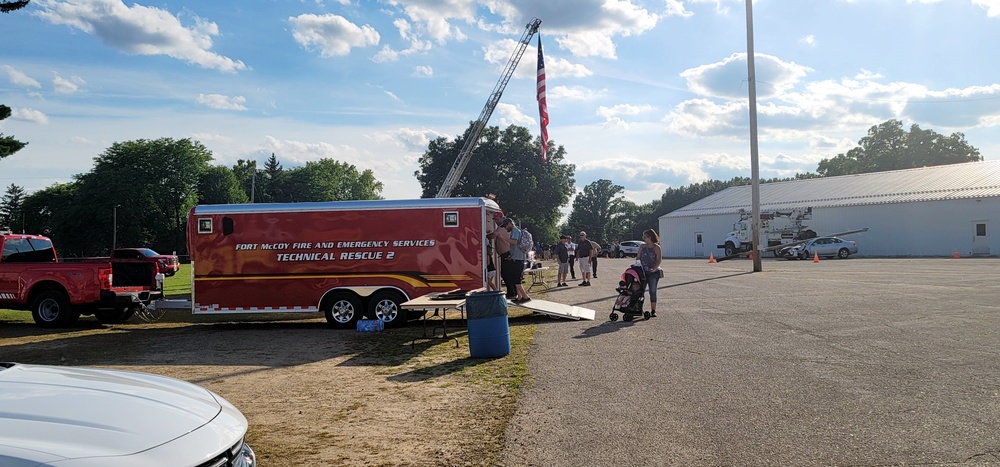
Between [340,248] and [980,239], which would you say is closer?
[340,248]

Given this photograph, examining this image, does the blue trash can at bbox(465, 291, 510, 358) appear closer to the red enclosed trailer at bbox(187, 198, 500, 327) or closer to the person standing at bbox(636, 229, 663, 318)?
the red enclosed trailer at bbox(187, 198, 500, 327)

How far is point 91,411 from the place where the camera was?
3.25 m

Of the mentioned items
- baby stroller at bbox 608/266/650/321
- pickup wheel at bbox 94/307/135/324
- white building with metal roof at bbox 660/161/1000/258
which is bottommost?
pickup wheel at bbox 94/307/135/324

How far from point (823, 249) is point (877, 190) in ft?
39.2

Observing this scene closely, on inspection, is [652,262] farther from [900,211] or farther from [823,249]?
[900,211]

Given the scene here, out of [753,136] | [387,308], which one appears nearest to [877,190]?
[753,136]

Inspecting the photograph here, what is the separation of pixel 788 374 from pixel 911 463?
315cm

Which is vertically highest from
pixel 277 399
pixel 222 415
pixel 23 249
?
pixel 23 249

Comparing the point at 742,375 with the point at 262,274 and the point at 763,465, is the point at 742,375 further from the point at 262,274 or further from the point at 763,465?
the point at 262,274

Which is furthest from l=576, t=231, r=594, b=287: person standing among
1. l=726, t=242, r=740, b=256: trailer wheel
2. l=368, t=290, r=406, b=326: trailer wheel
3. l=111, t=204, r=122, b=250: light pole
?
l=111, t=204, r=122, b=250: light pole

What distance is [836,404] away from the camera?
6500mm

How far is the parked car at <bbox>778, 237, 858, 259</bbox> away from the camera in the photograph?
43.2 m

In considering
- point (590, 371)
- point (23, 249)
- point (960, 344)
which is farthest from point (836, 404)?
point (23, 249)

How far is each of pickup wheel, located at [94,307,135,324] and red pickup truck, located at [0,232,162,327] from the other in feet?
2.24
